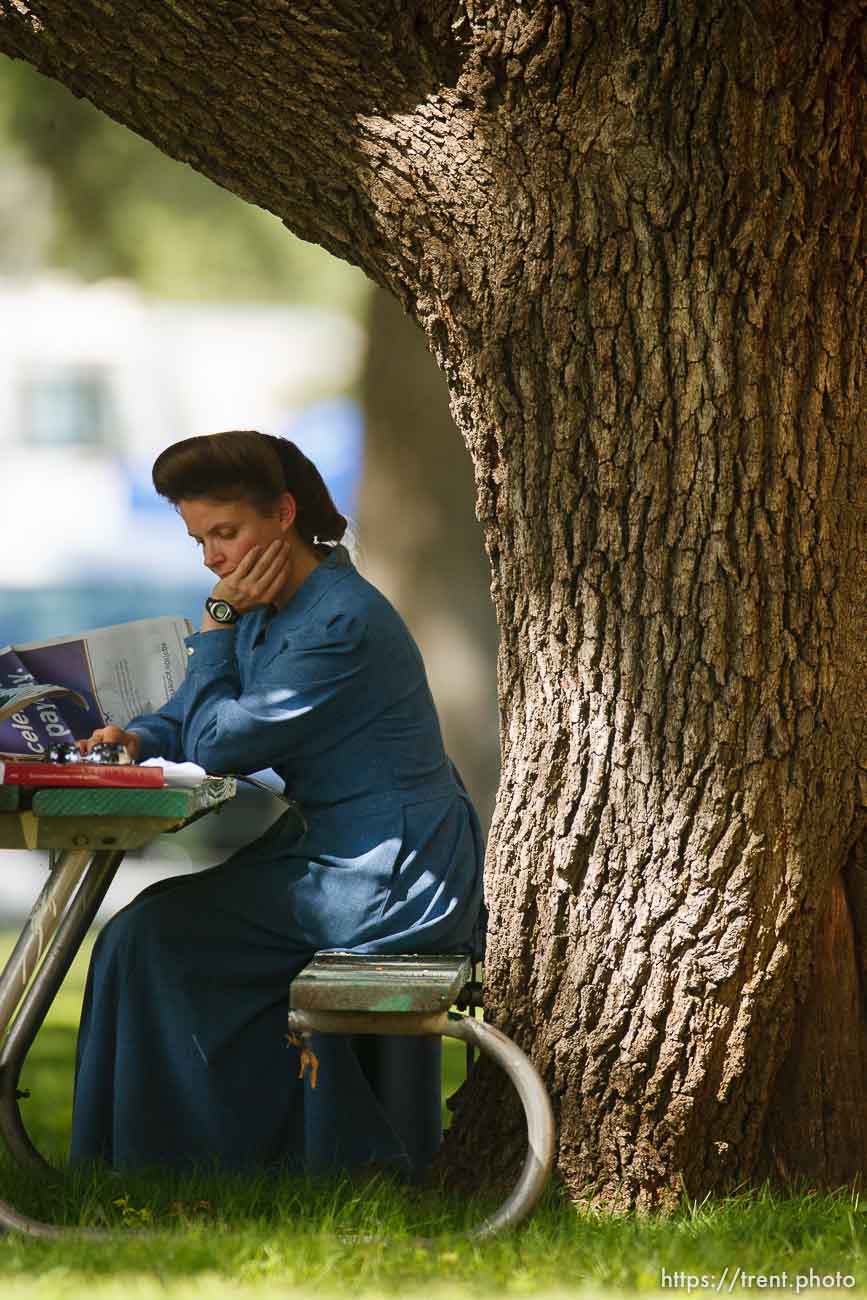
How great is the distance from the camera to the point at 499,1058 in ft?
9.73

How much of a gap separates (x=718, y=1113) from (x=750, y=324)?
57.3 inches

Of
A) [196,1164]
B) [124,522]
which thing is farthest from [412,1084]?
[124,522]

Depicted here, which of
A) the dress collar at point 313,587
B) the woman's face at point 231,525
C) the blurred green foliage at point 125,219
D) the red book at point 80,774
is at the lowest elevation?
the red book at point 80,774

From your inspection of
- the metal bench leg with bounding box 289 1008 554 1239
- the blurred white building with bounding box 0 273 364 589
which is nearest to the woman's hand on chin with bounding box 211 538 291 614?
the metal bench leg with bounding box 289 1008 554 1239

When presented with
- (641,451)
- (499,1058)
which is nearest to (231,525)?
(641,451)

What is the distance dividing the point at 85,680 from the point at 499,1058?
1187mm

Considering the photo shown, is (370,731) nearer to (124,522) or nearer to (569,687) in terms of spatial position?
(569,687)

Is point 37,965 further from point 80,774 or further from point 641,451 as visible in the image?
point 641,451

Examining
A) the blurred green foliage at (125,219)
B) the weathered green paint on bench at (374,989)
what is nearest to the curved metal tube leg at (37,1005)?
the weathered green paint on bench at (374,989)

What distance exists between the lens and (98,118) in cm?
880

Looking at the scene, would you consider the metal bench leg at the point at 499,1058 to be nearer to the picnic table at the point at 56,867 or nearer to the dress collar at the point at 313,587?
the picnic table at the point at 56,867

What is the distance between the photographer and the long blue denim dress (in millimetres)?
3363

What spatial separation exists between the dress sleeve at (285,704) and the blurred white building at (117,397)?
5.49 metres

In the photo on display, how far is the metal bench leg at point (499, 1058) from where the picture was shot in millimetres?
2883
